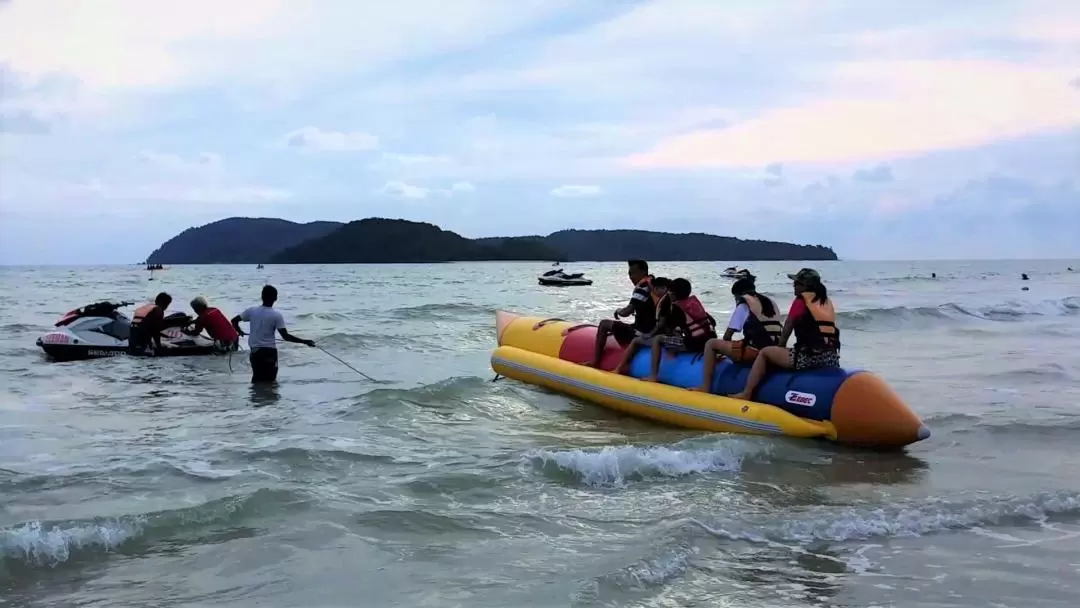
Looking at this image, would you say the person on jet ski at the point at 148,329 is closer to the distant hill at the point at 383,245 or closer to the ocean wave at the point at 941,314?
the ocean wave at the point at 941,314

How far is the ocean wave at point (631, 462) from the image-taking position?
5.95m

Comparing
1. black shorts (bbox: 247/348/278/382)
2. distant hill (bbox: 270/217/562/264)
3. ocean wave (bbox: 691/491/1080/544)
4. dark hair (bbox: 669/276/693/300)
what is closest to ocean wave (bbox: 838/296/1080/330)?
dark hair (bbox: 669/276/693/300)

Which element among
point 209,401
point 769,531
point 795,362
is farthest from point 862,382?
point 209,401

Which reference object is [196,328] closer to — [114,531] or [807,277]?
[114,531]

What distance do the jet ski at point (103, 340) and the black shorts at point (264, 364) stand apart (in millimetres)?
2696

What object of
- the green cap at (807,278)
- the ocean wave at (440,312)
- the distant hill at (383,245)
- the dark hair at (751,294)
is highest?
the distant hill at (383,245)

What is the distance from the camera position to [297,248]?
13625 cm

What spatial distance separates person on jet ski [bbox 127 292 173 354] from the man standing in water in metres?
2.87

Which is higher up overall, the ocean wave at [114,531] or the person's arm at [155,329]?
the person's arm at [155,329]

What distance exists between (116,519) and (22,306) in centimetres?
2921

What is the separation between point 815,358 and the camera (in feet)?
23.4

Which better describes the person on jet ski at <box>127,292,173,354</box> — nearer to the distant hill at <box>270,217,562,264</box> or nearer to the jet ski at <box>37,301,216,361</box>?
the jet ski at <box>37,301,216,361</box>

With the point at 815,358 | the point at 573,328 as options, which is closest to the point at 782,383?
the point at 815,358

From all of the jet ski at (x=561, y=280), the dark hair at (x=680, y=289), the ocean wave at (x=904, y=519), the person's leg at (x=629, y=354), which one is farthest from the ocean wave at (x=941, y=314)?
the jet ski at (x=561, y=280)
